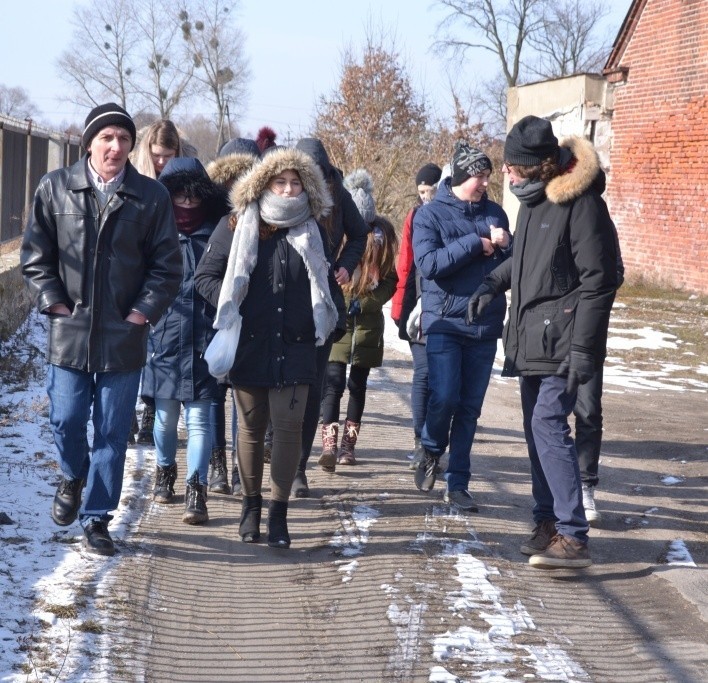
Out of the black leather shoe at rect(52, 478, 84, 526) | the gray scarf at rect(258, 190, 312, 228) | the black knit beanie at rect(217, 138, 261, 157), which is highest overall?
the black knit beanie at rect(217, 138, 261, 157)

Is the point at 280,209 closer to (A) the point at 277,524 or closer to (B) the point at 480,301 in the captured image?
(B) the point at 480,301

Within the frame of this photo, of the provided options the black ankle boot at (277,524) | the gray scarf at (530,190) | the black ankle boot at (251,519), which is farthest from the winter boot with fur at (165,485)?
the gray scarf at (530,190)

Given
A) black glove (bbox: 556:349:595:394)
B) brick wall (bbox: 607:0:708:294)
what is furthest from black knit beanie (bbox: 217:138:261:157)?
brick wall (bbox: 607:0:708:294)

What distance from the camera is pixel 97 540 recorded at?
16.4 ft

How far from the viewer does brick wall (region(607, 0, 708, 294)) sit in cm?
1788

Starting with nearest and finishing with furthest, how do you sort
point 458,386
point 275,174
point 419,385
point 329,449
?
point 275,174, point 458,386, point 329,449, point 419,385

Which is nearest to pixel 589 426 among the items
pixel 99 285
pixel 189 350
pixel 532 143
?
Answer: pixel 532 143

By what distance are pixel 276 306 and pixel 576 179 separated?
1570 mm

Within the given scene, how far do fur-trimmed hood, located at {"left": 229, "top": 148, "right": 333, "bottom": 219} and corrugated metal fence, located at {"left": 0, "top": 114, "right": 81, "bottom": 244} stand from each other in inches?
286

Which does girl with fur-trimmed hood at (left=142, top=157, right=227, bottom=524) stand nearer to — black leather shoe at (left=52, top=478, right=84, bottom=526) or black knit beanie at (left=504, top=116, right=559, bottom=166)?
black leather shoe at (left=52, top=478, right=84, bottom=526)

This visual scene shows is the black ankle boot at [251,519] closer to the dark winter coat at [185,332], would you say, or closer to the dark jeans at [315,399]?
the dark jeans at [315,399]

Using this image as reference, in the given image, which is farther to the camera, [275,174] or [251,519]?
[251,519]

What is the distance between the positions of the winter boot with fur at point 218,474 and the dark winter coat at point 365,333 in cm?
110

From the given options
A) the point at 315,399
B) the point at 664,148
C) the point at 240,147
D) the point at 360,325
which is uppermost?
the point at 664,148
